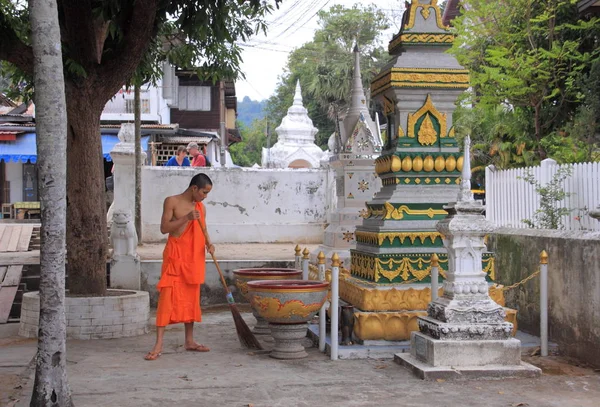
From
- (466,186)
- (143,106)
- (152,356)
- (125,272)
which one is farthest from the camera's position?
(143,106)

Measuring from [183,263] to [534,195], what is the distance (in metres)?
4.87

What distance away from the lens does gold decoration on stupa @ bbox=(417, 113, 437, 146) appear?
8992 millimetres

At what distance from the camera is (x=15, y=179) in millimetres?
27469

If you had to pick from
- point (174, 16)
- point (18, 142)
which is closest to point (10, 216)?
point (18, 142)

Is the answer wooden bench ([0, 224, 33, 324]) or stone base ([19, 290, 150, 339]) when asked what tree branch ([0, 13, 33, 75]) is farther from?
wooden bench ([0, 224, 33, 324])

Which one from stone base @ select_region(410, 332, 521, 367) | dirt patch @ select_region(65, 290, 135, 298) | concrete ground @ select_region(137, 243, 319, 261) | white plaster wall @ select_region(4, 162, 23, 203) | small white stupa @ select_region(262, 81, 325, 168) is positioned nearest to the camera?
stone base @ select_region(410, 332, 521, 367)

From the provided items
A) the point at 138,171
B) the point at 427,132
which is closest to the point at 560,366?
the point at 427,132

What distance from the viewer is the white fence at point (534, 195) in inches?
360

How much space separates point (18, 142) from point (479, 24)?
15.3m

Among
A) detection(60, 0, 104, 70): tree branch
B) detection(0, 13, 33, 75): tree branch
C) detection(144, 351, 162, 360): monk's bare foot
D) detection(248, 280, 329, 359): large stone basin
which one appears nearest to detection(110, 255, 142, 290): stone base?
detection(60, 0, 104, 70): tree branch

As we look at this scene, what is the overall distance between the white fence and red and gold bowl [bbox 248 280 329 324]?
3424 mm

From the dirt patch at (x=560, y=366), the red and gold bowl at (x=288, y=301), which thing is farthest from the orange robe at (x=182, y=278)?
the dirt patch at (x=560, y=366)

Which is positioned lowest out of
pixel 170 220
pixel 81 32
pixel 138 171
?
pixel 170 220

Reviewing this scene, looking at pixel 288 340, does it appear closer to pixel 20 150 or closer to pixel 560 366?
pixel 560 366
